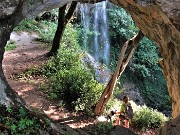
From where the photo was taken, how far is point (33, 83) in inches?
481

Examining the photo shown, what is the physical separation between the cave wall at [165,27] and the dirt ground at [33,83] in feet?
7.92

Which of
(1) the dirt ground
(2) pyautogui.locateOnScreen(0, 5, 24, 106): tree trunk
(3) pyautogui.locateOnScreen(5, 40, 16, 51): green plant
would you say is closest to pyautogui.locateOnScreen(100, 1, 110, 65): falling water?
(1) the dirt ground

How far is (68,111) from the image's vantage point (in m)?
10.7

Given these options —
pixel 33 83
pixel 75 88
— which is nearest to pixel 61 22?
pixel 33 83

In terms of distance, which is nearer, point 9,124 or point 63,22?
point 9,124

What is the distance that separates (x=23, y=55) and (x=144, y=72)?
8870 millimetres

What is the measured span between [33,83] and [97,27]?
465 inches

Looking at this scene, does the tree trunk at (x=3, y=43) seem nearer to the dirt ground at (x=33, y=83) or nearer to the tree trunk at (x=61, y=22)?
the dirt ground at (x=33, y=83)

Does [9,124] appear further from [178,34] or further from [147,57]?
[147,57]

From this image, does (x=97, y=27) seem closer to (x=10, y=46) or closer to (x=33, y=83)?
(x=10, y=46)

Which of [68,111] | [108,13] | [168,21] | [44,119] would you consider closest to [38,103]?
[68,111]

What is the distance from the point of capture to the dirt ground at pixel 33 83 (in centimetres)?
1012

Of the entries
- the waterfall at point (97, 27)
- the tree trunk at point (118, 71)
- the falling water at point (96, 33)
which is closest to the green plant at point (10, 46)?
the waterfall at point (97, 27)

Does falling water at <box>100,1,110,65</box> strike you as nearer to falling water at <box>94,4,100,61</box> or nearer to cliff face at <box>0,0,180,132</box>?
falling water at <box>94,4,100,61</box>
